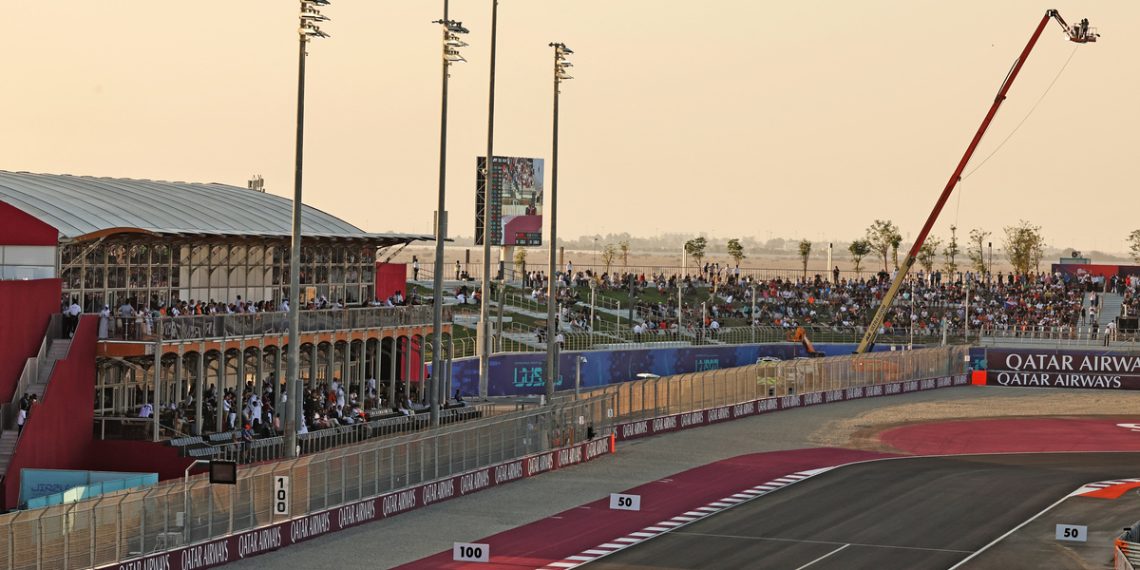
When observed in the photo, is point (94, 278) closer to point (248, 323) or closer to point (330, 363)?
point (248, 323)

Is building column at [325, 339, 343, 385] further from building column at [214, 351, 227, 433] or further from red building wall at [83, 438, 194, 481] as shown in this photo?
red building wall at [83, 438, 194, 481]

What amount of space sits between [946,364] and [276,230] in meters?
38.7

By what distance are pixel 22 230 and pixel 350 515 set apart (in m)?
13.5

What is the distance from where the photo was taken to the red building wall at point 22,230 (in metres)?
41.7

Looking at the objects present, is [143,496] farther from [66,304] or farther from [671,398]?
[671,398]

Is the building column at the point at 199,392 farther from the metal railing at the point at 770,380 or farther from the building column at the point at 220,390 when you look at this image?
the metal railing at the point at 770,380

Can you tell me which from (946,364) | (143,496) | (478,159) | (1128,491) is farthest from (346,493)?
(478,159)

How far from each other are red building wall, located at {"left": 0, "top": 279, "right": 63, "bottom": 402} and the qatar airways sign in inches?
2017

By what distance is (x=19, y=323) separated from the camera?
4019cm

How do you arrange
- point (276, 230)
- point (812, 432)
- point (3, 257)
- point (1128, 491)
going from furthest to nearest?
1. point (812, 432)
2. point (276, 230)
3. point (1128, 491)
4. point (3, 257)

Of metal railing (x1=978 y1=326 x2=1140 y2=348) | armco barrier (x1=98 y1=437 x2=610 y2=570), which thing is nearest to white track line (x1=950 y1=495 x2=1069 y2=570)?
armco barrier (x1=98 y1=437 x2=610 y2=570)

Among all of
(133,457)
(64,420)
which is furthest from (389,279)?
(64,420)

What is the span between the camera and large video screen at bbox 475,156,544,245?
95.5m

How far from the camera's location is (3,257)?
41625 mm
